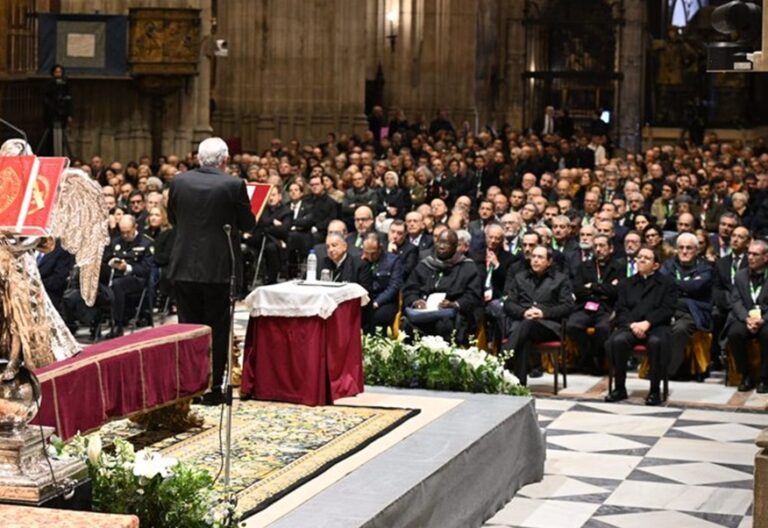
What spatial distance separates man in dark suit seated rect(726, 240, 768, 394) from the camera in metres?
13.8

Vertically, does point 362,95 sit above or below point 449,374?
above

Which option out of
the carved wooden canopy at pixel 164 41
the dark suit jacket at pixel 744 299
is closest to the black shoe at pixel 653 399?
the dark suit jacket at pixel 744 299

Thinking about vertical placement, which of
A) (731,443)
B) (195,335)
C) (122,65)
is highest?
(122,65)

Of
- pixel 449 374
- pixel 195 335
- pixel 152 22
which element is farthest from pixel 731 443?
pixel 152 22

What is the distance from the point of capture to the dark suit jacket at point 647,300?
1357 cm

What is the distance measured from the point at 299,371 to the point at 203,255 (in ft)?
3.46

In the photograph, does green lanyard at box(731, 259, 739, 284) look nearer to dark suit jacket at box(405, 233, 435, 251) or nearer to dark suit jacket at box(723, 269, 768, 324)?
dark suit jacket at box(723, 269, 768, 324)

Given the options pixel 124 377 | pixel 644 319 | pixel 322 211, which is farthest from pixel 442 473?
pixel 322 211

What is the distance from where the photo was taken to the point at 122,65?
2473 centimetres

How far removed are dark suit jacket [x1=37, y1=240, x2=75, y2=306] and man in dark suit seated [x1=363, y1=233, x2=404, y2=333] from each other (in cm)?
278

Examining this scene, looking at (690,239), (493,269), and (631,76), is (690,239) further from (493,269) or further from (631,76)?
(631,76)

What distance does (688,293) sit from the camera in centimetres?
1469

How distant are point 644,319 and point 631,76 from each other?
2993 cm

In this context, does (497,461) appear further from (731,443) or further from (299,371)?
(731,443)
